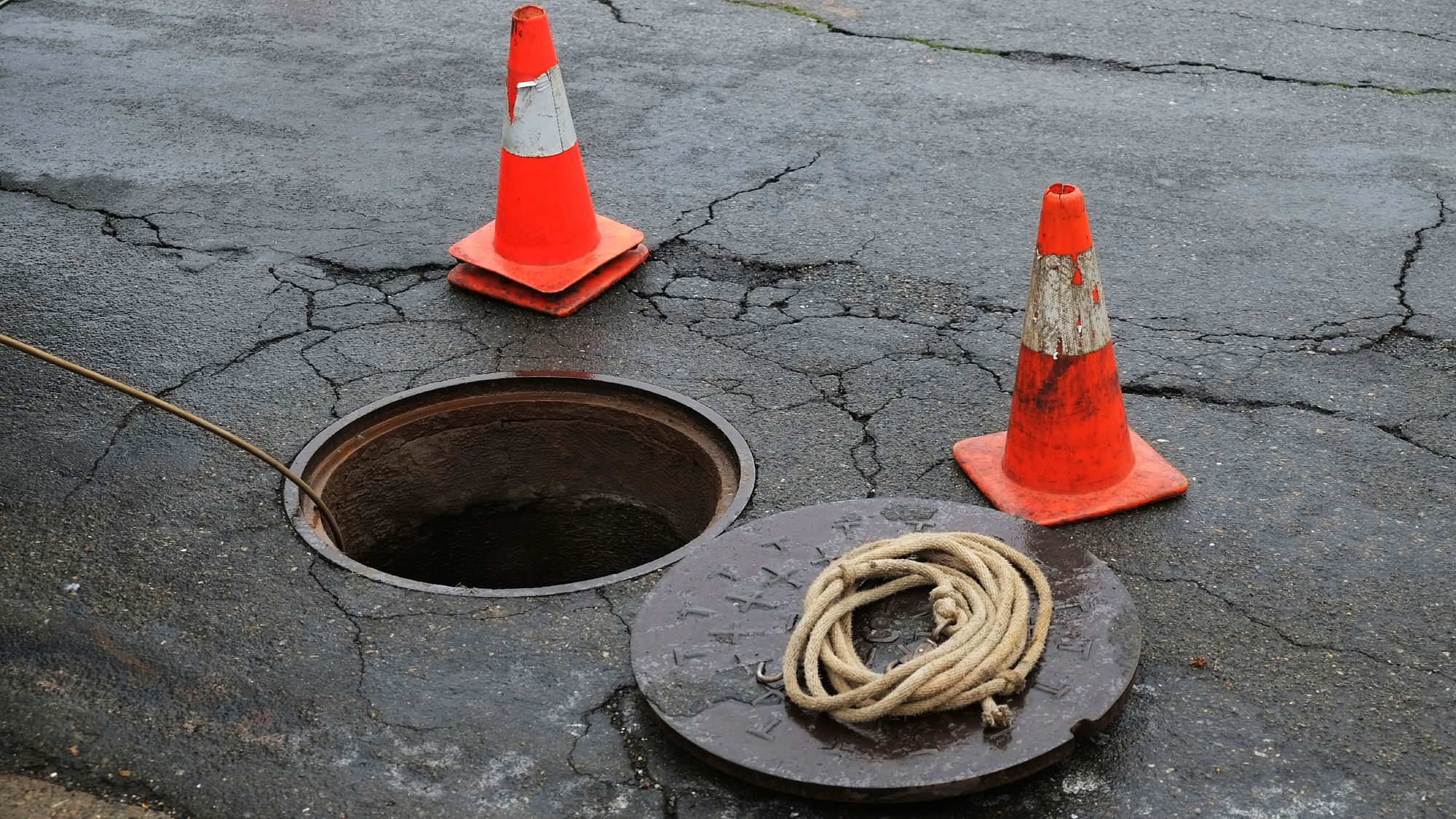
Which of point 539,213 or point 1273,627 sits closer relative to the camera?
point 1273,627

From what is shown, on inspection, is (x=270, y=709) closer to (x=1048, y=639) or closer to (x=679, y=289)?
(x=1048, y=639)

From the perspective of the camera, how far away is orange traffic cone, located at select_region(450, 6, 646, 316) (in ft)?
14.6

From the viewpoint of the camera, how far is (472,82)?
21.9ft

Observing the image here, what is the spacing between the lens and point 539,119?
447cm

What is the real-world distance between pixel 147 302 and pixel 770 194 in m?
2.46

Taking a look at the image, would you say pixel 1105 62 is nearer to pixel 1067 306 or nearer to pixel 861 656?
pixel 1067 306

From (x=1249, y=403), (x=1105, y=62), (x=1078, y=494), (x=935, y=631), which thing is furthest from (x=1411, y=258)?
(x=935, y=631)

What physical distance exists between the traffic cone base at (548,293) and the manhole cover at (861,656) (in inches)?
60.9

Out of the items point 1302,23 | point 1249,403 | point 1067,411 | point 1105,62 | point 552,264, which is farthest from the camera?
point 1302,23

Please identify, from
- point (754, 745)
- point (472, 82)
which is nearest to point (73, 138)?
point (472, 82)

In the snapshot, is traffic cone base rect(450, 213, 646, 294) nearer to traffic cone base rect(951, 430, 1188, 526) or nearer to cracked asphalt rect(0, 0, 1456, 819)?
cracked asphalt rect(0, 0, 1456, 819)

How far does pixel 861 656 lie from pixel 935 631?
6.8 inches

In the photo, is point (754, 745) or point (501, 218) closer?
point (754, 745)

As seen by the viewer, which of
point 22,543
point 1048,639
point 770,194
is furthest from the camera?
point 770,194
